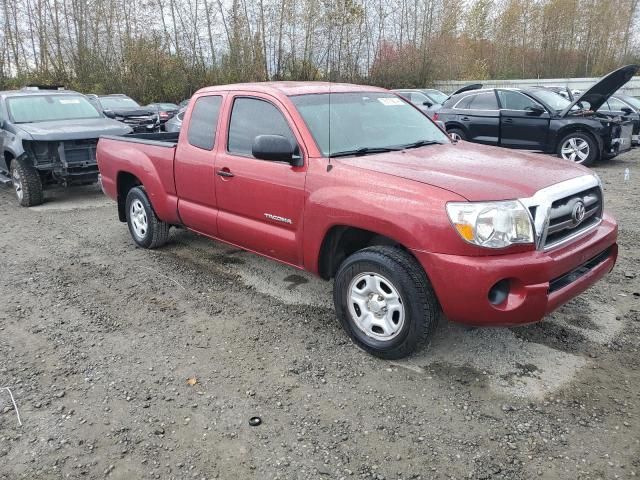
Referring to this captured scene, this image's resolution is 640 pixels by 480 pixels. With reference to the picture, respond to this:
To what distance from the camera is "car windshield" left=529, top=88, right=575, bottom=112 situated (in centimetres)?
1062

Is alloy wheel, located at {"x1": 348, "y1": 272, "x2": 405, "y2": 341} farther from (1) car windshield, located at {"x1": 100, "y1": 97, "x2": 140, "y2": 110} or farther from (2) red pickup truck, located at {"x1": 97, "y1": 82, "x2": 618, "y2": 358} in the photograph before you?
(1) car windshield, located at {"x1": 100, "y1": 97, "x2": 140, "y2": 110}

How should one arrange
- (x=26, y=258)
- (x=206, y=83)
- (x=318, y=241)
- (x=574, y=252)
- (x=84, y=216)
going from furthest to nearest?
(x=206, y=83) → (x=84, y=216) → (x=26, y=258) → (x=318, y=241) → (x=574, y=252)

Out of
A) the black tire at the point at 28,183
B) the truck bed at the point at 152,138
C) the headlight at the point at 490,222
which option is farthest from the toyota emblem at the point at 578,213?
the black tire at the point at 28,183

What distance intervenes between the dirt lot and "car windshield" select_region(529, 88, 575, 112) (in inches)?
261

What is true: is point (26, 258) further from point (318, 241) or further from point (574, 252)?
point (574, 252)

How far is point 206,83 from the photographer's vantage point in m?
25.0

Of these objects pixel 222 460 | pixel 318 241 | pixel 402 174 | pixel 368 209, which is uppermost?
pixel 402 174

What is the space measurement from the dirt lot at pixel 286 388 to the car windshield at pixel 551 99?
6641 millimetres

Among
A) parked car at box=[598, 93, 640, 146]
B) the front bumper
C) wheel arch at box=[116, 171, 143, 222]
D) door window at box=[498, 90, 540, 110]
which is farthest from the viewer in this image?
parked car at box=[598, 93, 640, 146]

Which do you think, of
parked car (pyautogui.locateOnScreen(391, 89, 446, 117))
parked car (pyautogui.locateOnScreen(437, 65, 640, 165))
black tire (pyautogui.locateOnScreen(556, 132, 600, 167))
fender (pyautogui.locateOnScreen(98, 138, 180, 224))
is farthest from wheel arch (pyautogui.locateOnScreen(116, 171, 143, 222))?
parked car (pyautogui.locateOnScreen(391, 89, 446, 117))

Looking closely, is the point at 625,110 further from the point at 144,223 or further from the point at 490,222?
the point at 490,222

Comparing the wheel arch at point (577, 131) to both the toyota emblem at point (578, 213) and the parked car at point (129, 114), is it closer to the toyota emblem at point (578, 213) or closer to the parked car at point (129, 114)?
the toyota emblem at point (578, 213)

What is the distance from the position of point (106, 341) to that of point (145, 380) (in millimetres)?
681

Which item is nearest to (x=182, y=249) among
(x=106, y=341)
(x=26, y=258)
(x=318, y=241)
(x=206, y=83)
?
(x=26, y=258)
